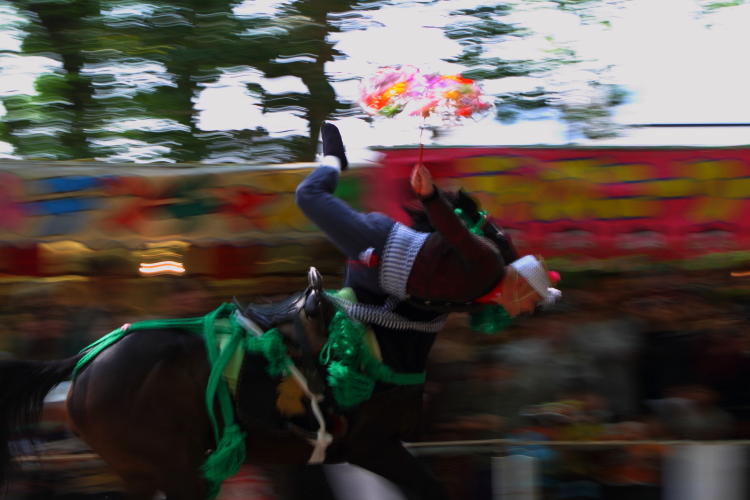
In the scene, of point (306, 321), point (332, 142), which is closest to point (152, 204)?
point (332, 142)

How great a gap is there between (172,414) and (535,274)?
139 cm

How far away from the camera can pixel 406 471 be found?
8.49ft

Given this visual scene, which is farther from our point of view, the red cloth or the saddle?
the saddle

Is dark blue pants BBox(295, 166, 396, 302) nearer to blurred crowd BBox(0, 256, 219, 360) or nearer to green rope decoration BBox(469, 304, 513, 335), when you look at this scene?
green rope decoration BBox(469, 304, 513, 335)

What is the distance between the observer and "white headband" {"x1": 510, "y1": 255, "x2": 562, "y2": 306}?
234cm

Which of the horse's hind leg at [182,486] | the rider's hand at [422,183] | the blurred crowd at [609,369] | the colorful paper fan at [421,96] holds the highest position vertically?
the colorful paper fan at [421,96]

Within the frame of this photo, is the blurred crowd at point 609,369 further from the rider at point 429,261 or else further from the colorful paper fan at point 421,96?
the colorful paper fan at point 421,96

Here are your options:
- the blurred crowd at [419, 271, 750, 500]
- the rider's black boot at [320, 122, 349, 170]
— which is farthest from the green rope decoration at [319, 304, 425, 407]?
the blurred crowd at [419, 271, 750, 500]

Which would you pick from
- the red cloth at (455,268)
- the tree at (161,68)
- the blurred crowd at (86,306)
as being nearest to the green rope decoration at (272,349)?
the red cloth at (455,268)

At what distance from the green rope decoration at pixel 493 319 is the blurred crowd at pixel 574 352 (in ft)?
4.20

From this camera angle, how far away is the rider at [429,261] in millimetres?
2221

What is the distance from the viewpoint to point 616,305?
414 cm

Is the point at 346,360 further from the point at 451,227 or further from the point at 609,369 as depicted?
the point at 609,369

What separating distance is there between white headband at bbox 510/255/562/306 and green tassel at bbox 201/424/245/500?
1169 mm
